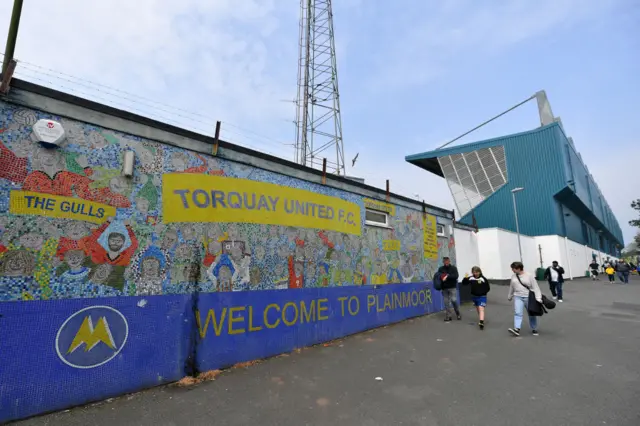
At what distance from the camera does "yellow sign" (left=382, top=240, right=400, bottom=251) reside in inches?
365

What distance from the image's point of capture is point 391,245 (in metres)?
9.52

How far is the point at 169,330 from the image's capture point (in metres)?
4.93

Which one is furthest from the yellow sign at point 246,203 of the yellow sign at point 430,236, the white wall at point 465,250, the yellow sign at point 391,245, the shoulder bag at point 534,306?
the white wall at point 465,250

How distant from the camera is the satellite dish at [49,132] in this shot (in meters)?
4.14

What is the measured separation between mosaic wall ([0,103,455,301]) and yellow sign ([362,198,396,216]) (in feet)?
8.64

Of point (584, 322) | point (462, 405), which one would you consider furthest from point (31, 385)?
point (584, 322)

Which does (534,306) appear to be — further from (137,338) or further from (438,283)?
(137,338)

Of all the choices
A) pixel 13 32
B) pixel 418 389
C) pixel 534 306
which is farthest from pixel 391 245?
pixel 13 32

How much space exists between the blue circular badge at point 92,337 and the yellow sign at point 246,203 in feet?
5.22

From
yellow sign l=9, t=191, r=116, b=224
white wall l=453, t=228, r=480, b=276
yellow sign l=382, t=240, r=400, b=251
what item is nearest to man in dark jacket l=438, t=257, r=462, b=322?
yellow sign l=382, t=240, r=400, b=251

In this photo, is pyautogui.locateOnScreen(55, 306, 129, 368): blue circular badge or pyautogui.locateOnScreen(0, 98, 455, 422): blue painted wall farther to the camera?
pyautogui.locateOnScreen(55, 306, 129, 368): blue circular badge

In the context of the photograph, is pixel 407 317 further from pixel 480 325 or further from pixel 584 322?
pixel 584 322

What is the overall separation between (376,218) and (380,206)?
1.21 ft

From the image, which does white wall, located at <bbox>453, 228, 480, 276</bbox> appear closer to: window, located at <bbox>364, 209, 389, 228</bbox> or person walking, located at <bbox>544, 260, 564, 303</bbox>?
person walking, located at <bbox>544, 260, 564, 303</bbox>
